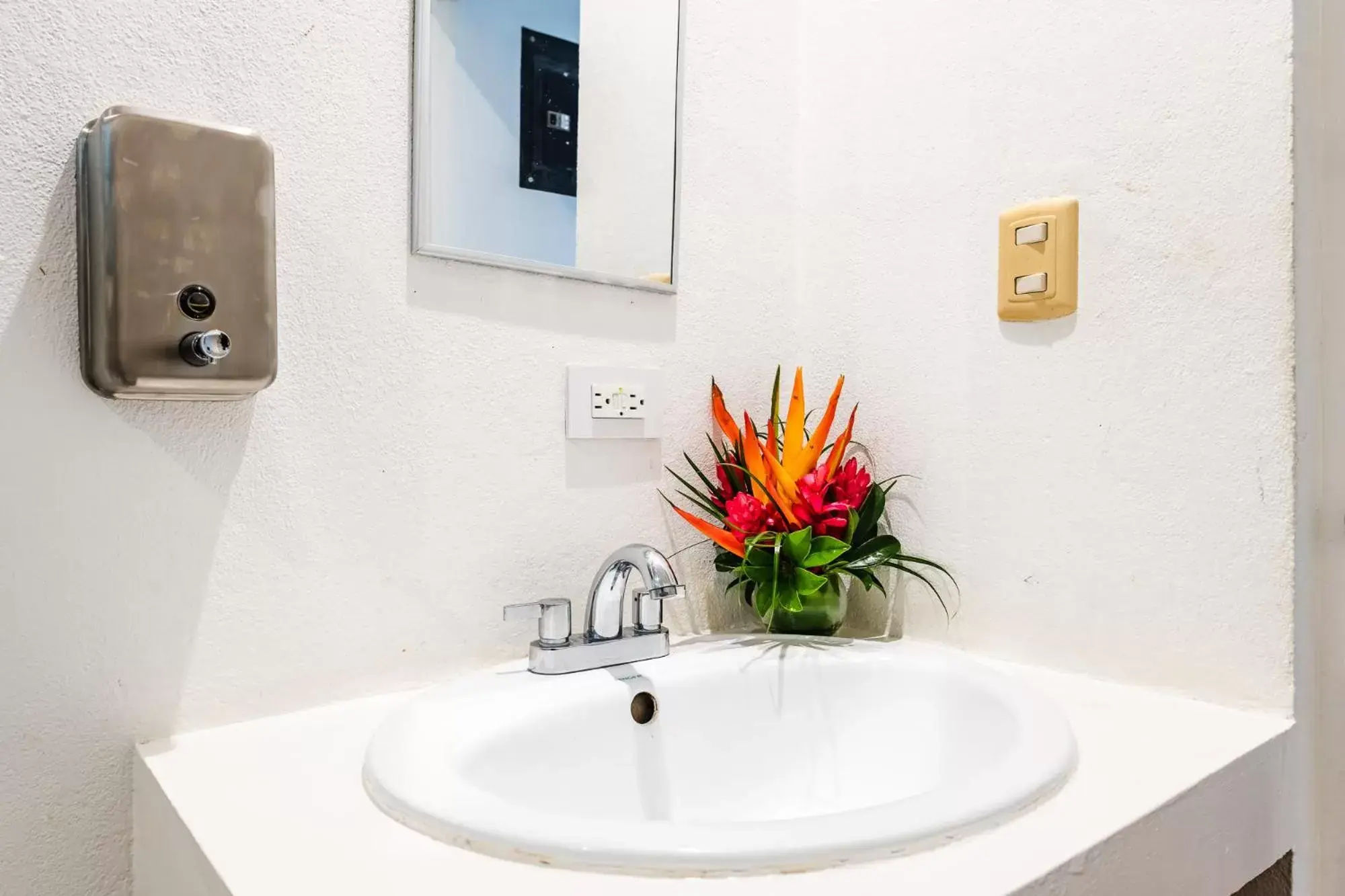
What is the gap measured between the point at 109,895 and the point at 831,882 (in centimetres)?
62

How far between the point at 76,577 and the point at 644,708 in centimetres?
51

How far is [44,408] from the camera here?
680 millimetres

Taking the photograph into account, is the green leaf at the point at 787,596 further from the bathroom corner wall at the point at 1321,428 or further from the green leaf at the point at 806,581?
the bathroom corner wall at the point at 1321,428

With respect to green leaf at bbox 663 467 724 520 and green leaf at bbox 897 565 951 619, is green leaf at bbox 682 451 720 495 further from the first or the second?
green leaf at bbox 897 565 951 619

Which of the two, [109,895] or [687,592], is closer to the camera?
[109,895]

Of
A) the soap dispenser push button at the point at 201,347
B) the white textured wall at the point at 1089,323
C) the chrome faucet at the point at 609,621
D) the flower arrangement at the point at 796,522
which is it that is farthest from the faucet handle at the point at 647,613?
the soap dispenser push button at the point at 201,347

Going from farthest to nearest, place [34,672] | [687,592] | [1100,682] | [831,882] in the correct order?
1. [687,592]
2. [1100,682]
3. [34,672]
4. [831,882]

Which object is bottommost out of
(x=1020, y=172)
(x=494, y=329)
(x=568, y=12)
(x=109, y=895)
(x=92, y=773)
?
(x=109, y=895)

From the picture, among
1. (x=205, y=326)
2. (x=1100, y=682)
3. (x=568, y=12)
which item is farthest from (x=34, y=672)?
(x=1100, y=682)

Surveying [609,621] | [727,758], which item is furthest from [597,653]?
[727,758]

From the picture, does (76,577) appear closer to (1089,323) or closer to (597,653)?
(597,653)

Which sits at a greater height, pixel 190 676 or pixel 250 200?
pixel 250 200

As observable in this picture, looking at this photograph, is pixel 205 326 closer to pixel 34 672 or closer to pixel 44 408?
pixel 44 408

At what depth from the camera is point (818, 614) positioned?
1.03 meters
